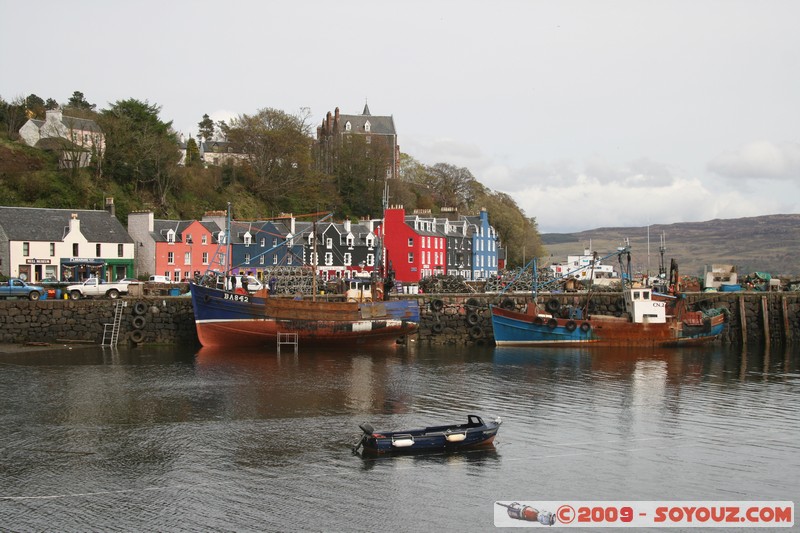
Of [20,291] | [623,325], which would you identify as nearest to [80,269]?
[20,291]

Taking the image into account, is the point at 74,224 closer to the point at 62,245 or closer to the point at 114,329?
the point at 62,245

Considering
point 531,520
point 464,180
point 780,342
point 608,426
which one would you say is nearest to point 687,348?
point 780,342

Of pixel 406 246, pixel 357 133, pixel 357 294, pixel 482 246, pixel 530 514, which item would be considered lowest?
pixel 530 514

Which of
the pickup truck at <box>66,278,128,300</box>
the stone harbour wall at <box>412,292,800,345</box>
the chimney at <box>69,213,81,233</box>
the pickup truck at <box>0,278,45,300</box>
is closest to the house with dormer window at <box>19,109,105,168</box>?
the chimney at <box>69,213,81,233</box>

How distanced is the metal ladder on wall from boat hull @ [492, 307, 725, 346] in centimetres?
2002

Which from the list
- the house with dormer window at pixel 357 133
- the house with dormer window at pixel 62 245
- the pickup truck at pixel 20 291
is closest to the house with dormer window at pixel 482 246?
the house with dormer window at pixel 357 133

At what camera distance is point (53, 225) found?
59.2m

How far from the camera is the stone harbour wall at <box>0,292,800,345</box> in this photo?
4459 centimetres

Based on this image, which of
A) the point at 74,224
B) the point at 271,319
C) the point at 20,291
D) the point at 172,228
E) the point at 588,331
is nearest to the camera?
the point at 271,319

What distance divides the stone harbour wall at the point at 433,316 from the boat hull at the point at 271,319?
2.50 metres

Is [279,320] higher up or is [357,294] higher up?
[357,294]

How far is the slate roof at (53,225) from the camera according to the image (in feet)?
188

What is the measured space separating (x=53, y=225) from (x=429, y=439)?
147 ft

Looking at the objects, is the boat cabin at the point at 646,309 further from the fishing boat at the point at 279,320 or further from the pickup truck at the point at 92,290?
the pickup truck at the point at 92,290
